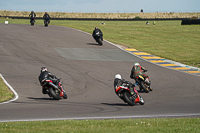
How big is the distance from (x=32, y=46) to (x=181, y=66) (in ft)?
43.7

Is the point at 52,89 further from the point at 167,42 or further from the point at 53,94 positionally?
the point at 167,42

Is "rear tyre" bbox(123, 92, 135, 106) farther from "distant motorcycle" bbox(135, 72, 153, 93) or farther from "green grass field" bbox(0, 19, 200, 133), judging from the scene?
"distant motorcycle" bbox(135, 72, 153, 93)

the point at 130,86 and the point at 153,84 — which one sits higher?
the point at 130,86

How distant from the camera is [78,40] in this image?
36.2m

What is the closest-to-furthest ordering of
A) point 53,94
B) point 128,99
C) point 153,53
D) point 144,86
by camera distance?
point 128,99, point 53,94, point 144,86, point 153,53

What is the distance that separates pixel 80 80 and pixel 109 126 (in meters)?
10.8

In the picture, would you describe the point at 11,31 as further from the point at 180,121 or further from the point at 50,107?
the point at 180,121

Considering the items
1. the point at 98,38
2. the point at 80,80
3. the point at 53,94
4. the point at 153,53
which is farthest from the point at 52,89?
the point at 98,38

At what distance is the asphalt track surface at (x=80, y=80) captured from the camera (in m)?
12.3

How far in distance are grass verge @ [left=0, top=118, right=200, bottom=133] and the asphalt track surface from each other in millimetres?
1578

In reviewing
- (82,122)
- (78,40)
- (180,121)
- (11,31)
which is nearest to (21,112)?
(82,122)

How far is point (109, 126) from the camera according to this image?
9.21 meters

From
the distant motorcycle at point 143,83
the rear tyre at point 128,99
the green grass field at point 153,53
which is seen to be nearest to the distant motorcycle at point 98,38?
the green grass field at point 153,53

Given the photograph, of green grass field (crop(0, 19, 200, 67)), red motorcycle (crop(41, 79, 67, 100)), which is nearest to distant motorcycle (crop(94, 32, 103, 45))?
green grass field (crop(0, 19, 200, 67))
